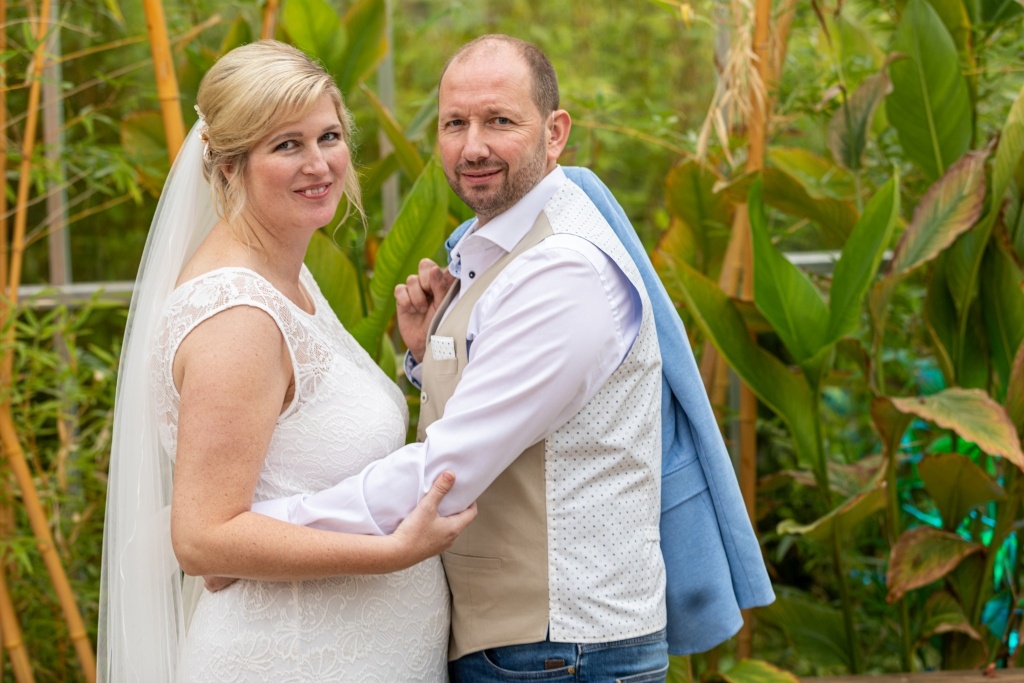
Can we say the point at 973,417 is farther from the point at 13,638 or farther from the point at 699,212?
the point at 13,638

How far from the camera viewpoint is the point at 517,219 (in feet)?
5.54

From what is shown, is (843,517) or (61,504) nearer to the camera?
(843,517)

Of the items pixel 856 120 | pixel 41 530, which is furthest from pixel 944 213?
pixel 41 530

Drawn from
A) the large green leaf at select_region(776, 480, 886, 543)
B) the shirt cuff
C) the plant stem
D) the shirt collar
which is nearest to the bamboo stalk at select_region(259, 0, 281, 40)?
the shirt cuff

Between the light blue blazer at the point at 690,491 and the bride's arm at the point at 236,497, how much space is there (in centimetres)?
49

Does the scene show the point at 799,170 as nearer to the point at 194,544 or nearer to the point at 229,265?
the point at 229,265

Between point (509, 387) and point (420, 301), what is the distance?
0.55 m

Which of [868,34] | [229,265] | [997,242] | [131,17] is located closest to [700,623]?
[229,265]

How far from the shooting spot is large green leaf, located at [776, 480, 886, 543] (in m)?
2.45

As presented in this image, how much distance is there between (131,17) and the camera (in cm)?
440

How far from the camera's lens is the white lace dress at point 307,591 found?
5.27 feet

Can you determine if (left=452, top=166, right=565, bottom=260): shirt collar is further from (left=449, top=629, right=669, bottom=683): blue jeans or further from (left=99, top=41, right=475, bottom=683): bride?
(left=449, top=629, right=669, bottom=683): blue jeans

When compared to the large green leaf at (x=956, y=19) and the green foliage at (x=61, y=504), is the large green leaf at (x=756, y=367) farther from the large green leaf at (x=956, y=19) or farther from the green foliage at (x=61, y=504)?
the green foliage at (x=61, y=504)

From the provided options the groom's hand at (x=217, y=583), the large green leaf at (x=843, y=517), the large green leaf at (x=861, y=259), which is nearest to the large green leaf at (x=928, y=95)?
the large green leaf at (x=861, y=259)
